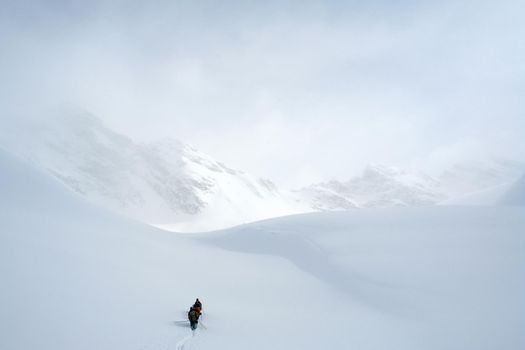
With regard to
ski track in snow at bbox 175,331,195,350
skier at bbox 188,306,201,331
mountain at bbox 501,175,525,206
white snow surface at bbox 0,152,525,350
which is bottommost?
ski track in snow at bbox 175,331,195,350

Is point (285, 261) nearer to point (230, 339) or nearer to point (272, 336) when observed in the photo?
point (272, 336)

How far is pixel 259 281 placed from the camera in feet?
56.7

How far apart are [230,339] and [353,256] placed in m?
11.5

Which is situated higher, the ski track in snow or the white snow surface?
the white snow surface

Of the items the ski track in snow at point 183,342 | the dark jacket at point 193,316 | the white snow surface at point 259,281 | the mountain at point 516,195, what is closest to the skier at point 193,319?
the dark jacket at point 193,316

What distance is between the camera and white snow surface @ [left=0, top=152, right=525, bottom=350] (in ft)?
27.3

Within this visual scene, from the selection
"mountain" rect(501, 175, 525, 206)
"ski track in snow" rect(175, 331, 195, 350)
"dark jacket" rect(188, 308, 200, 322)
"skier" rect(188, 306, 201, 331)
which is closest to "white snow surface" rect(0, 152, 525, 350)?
"ski track in snow" rect(175, 331, 195, 350)

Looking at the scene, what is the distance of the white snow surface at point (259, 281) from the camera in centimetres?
831

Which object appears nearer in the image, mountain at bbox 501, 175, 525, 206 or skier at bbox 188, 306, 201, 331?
skier at bbox 188, 306, 201, 331

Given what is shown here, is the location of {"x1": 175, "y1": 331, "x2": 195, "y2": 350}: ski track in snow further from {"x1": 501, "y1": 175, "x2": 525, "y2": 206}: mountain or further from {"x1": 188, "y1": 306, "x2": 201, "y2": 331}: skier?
{"x1": 501, "y1": 175, "x2": 525, "y2": 206}: mountain

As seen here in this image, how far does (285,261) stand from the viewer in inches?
820

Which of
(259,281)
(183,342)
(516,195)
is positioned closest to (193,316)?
(183,342)

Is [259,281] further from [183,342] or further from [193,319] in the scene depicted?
[183,342]

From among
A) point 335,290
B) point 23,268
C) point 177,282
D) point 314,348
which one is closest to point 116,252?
point 177,282
